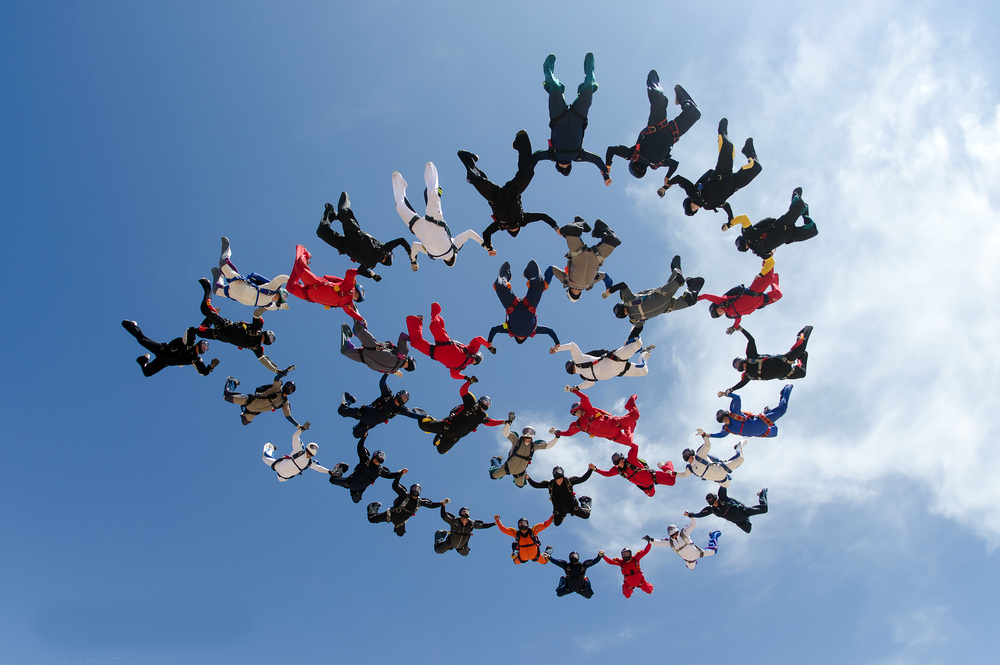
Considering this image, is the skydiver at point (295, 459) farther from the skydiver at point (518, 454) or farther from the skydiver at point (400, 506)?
the skydiver at point (518, 454)

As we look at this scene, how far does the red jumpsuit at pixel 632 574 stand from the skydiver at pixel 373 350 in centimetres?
1058

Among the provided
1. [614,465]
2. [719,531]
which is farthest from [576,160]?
[719,531]

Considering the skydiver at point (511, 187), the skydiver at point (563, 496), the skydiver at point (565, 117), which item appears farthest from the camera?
the skydiver at point (563, 496)

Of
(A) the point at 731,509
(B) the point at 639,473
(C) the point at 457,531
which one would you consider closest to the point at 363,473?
(C) the point at 457,531

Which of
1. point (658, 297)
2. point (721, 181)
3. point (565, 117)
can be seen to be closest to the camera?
point (565, 117)

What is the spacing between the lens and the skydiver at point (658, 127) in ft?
51.2

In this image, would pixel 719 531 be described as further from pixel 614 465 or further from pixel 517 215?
pixel 517 215

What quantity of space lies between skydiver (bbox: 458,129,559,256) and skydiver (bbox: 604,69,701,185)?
8.17 ft

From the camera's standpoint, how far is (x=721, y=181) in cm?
1593

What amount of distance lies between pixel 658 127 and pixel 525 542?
46.8ft

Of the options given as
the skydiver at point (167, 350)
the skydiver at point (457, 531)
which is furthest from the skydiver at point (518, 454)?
the skydiver at point (167, 350)

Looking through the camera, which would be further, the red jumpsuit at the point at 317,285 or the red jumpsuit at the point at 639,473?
the red jumpsuit at the point at 639,473

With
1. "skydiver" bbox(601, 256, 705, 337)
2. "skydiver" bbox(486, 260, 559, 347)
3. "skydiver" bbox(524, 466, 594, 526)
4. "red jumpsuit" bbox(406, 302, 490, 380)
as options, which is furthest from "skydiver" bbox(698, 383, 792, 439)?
"red jumpsuit" bbox(406, 302, 490, 380)

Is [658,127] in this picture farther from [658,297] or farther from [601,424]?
[601,424]
